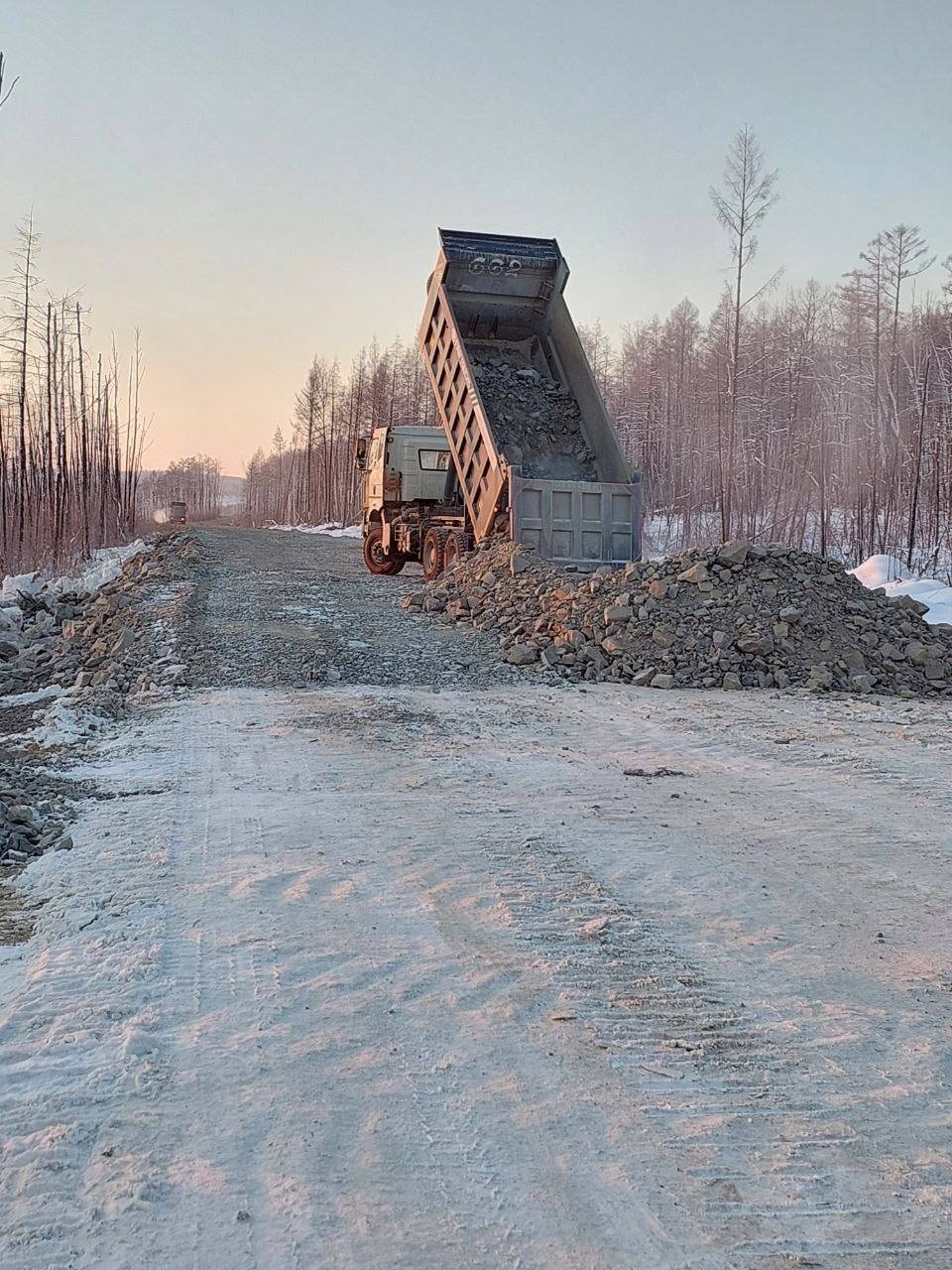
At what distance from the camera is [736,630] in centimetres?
1069

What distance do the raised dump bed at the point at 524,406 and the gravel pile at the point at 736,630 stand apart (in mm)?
1901

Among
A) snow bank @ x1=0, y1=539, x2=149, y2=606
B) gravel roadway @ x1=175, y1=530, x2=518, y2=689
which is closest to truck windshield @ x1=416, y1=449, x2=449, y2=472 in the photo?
gravel roadway @ x1=175, y1=530, x2=518, y2=689

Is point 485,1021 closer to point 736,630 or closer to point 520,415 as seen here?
point 736,630

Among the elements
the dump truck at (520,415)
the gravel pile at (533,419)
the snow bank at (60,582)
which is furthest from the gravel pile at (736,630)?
the snow bank at (60,582)

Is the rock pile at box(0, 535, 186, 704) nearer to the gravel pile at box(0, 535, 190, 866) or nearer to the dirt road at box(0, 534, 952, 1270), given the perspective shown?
the gravel pile at box(0, 535, 190, 866)

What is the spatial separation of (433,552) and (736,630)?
7.05 m

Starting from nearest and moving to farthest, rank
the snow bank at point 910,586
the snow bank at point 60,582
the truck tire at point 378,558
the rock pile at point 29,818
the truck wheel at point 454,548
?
the rock pile at point 29,818 → the snow bank at point 910,586 → the truck wheel at point 454,548 → the snow bank at point 60,582 → the truck tire at point 378,558

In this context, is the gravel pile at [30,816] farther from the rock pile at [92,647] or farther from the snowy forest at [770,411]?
the snowy forest at [770,411]

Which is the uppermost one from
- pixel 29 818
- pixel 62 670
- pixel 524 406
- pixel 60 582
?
pixel 524 406

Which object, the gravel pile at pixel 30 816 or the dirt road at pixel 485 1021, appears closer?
the dirt road at pixel 485 1021

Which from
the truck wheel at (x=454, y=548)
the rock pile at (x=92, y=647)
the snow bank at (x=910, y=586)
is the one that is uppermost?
the truck wheel at (x=454, y=548)

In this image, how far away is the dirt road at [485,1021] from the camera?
7.79 ft

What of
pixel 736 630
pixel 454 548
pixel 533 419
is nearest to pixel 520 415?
pixel 533 419

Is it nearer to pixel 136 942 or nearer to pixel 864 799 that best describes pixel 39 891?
pixel 136 942
